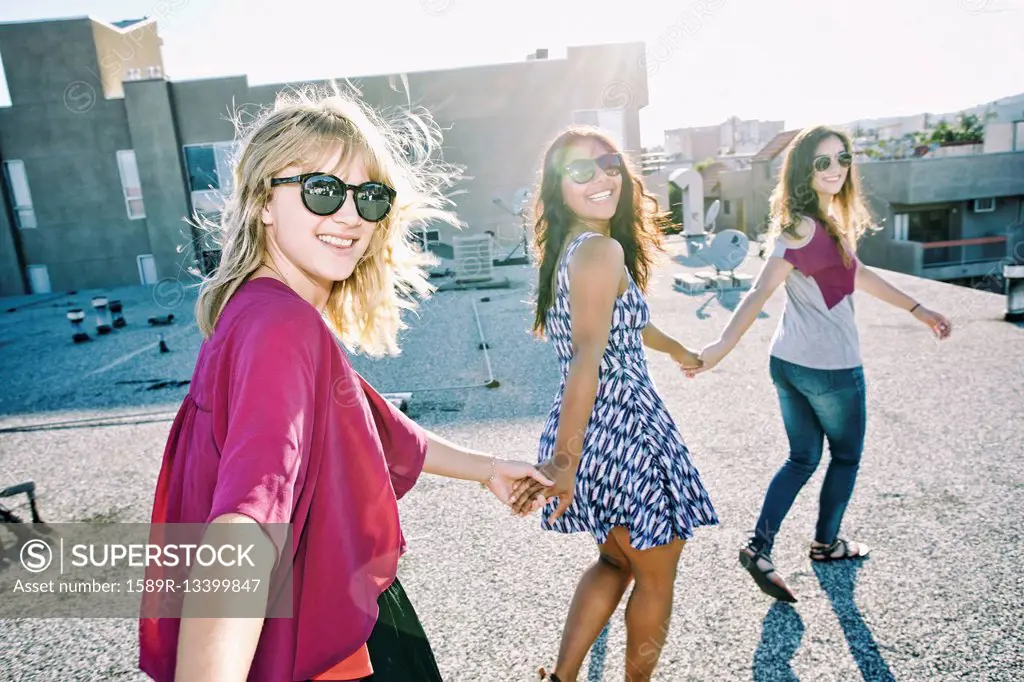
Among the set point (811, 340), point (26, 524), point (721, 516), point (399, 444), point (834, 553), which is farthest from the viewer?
point (26, 524)

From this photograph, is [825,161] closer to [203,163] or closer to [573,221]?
[573,221]

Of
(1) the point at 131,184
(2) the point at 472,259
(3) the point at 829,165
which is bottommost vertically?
(2) the point at 472,259

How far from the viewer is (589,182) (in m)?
2.29

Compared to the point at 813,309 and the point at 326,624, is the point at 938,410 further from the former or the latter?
the point at 326,624

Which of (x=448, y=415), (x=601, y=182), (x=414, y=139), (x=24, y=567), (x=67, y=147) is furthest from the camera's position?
(x=67, y=147)

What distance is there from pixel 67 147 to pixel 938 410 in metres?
25.7

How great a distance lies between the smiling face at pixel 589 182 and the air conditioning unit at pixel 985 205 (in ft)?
114

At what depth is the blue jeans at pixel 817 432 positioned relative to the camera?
2.93m

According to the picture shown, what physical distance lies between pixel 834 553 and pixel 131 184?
25021 mm

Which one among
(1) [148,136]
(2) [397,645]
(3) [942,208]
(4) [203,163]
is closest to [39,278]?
(1) [148,136]

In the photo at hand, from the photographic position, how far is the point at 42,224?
74.2ft

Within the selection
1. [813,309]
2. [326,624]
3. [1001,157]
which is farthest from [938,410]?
[1001,157]

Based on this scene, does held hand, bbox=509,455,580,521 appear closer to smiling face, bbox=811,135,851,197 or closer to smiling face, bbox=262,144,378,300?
smiling face, bbox=262,144,378,300

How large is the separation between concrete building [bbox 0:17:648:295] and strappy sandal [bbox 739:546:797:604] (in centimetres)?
1994
